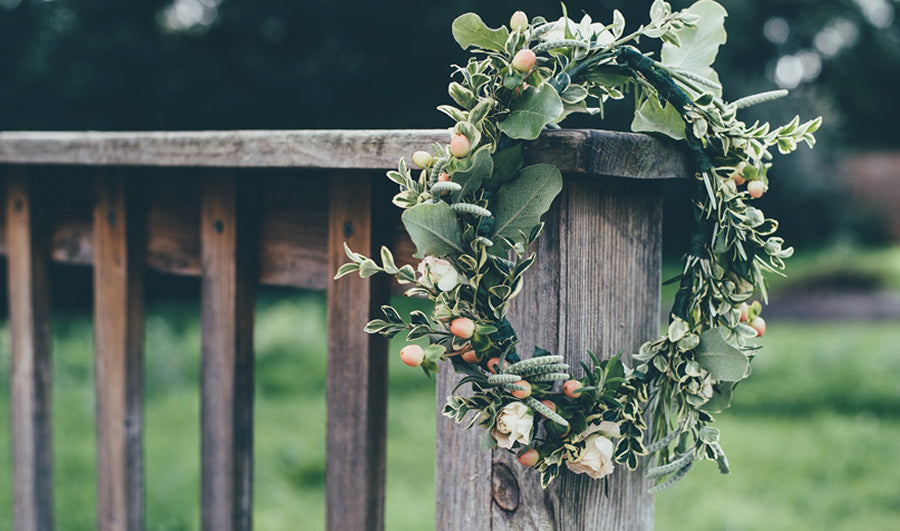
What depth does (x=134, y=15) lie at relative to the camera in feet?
27.2

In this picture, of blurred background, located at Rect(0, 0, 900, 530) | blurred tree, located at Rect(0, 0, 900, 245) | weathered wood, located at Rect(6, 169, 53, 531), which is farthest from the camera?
blurred tree, located at Rect(0, 0, 900, 245)

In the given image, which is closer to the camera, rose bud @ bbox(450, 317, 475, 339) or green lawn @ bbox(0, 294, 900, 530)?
rose bud @ bbox(450, 317, 475, 339)

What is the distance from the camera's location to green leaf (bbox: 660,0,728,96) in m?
0.89

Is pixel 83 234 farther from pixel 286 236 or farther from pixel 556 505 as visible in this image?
pixel 556 505

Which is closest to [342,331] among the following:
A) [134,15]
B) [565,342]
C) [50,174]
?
[565,342]

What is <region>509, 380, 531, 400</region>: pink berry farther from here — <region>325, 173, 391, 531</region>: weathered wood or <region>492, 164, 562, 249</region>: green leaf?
<region>325, 173, 391, 531</region>: weathered wood

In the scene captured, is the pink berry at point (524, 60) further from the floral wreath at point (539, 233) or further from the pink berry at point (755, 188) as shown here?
the pink berry at point (755, 188)

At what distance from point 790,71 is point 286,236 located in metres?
16.9

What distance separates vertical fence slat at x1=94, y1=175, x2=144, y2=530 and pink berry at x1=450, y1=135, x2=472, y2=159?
91 centimetres

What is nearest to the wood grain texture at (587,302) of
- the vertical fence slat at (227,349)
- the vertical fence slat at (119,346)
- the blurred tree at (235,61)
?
the vertical fence slat at (227,349)

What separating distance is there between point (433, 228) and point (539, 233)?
5.2 inches

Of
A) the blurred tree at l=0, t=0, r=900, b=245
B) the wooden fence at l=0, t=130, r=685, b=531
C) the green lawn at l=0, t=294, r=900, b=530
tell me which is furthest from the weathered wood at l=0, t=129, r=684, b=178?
the blurred tree at l=0, t=0, r=900, b=245

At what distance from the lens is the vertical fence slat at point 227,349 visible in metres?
1.28

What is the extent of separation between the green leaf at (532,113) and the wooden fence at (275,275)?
5 centimetres
